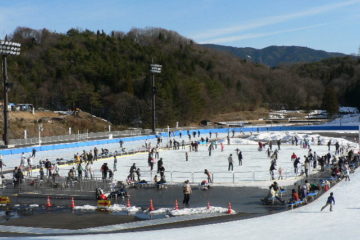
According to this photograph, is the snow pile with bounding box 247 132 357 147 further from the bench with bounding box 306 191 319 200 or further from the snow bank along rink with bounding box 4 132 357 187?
the bench with bounding box 306 191 319 200

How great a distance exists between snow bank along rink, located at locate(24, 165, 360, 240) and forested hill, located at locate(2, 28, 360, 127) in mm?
71396

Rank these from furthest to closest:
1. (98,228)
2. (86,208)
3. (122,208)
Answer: (86,208) → (122,208) → (98,228)

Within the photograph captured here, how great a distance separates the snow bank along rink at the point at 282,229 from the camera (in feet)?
48.0

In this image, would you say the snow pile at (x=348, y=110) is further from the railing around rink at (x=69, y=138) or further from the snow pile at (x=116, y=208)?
the snow pile at (x=116, y=208)

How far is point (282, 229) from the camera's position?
15359mm

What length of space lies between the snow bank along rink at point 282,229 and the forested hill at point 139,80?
71.4 m

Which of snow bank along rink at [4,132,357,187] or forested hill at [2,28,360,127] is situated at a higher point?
forested hill at [2,28,360,127]

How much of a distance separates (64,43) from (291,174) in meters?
93.9

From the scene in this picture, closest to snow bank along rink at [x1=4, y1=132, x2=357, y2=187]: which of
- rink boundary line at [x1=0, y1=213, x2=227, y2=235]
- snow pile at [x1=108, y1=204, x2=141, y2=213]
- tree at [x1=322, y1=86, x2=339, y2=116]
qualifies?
snow pile at [x1=108, y1=204, x2=141, y2=213]

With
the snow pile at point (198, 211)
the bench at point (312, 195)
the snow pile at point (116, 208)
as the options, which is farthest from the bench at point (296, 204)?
the snow pile at point (116, 208)

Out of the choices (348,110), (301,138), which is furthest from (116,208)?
(348,110)

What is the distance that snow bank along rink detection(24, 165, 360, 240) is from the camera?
14625 mm

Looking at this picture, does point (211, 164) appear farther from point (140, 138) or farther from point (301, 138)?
point (140, 138)

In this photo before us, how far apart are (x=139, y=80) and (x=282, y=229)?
8502 cm
